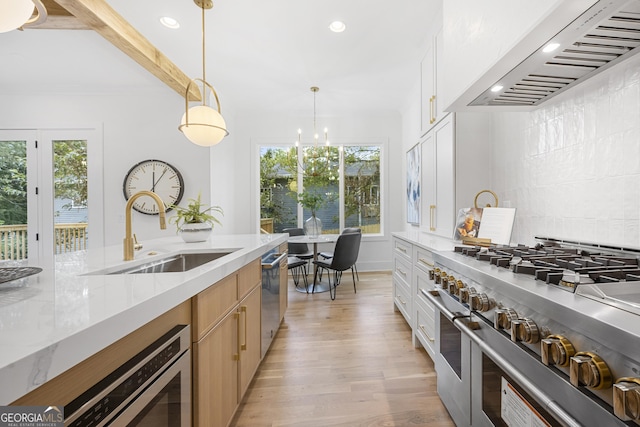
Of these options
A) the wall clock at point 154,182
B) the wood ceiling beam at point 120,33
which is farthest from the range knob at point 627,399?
the wall clock at point 154,182

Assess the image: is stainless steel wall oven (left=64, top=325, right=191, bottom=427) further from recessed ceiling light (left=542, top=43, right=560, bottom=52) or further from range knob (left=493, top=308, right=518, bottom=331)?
recessed ceiling light (left=542, top=43, right=560, bottom=52)

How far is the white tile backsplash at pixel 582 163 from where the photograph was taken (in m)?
1.18

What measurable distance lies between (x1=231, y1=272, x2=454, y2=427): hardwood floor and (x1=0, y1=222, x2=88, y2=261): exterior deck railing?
3180 mm

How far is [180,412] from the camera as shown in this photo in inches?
36.0

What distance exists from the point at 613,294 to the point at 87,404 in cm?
118

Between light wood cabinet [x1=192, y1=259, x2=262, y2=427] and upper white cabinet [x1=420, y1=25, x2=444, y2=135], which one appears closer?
light wood cabinet [x1=192, y1=259, x2=262, y2=427]

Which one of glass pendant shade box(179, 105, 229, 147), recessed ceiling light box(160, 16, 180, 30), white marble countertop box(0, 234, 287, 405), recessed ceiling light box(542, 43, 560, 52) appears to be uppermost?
recessed ceiling light box(160, 16, 180, 30)

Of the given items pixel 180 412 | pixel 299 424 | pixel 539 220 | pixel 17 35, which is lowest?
pixel 299 424

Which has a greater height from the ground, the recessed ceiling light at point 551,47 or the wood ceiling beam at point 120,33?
the wood ceiling beam at point 120,33

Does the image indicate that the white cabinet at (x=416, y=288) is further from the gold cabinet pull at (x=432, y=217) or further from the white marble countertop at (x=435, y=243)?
the gold cabinet pull at (x=432, y=217)

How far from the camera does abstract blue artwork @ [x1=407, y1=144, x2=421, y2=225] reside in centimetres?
350

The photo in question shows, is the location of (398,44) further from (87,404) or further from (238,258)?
(87,404)

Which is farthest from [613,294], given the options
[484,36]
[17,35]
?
[17,35]

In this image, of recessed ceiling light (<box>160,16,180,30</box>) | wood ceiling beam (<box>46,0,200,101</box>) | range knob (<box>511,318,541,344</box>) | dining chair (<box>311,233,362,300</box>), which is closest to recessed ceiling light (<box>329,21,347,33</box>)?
recessed ceiling light (<box>160,16,180,30</box>)
